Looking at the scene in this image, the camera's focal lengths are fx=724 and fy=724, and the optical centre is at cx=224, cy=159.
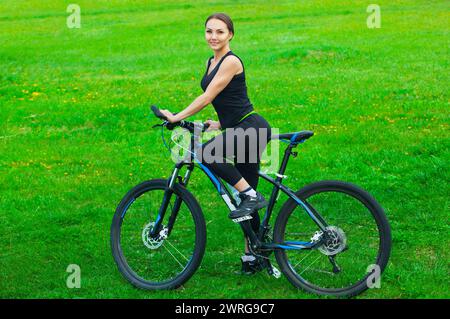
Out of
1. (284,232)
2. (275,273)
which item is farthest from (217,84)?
(275,273)

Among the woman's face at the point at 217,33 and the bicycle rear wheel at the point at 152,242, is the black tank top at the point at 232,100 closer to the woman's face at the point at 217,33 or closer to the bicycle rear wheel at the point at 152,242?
the woman's face at the point at 217,33


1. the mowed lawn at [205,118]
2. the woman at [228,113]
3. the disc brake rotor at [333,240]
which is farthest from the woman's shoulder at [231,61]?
the mowed lawn at [205,118]

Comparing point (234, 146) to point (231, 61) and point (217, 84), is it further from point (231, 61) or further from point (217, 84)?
point (231, 61)

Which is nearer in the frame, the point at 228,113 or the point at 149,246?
the point at 228,113

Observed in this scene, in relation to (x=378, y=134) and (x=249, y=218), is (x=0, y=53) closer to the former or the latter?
(x=378, y=134)

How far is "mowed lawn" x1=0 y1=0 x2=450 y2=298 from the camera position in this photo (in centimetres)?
638

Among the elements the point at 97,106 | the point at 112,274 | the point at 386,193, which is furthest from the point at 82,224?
the point at 97,106

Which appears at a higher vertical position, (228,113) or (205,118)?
(228,113)

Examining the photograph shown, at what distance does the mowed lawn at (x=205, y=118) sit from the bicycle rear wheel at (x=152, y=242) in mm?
162

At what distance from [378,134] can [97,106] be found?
216 inches

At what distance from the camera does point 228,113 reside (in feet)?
19.0

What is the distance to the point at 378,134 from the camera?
10.4 meters

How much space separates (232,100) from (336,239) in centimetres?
136

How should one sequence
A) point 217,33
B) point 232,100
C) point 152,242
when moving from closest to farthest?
1. point 217,33
2. point 232,100
3. point 152,242
